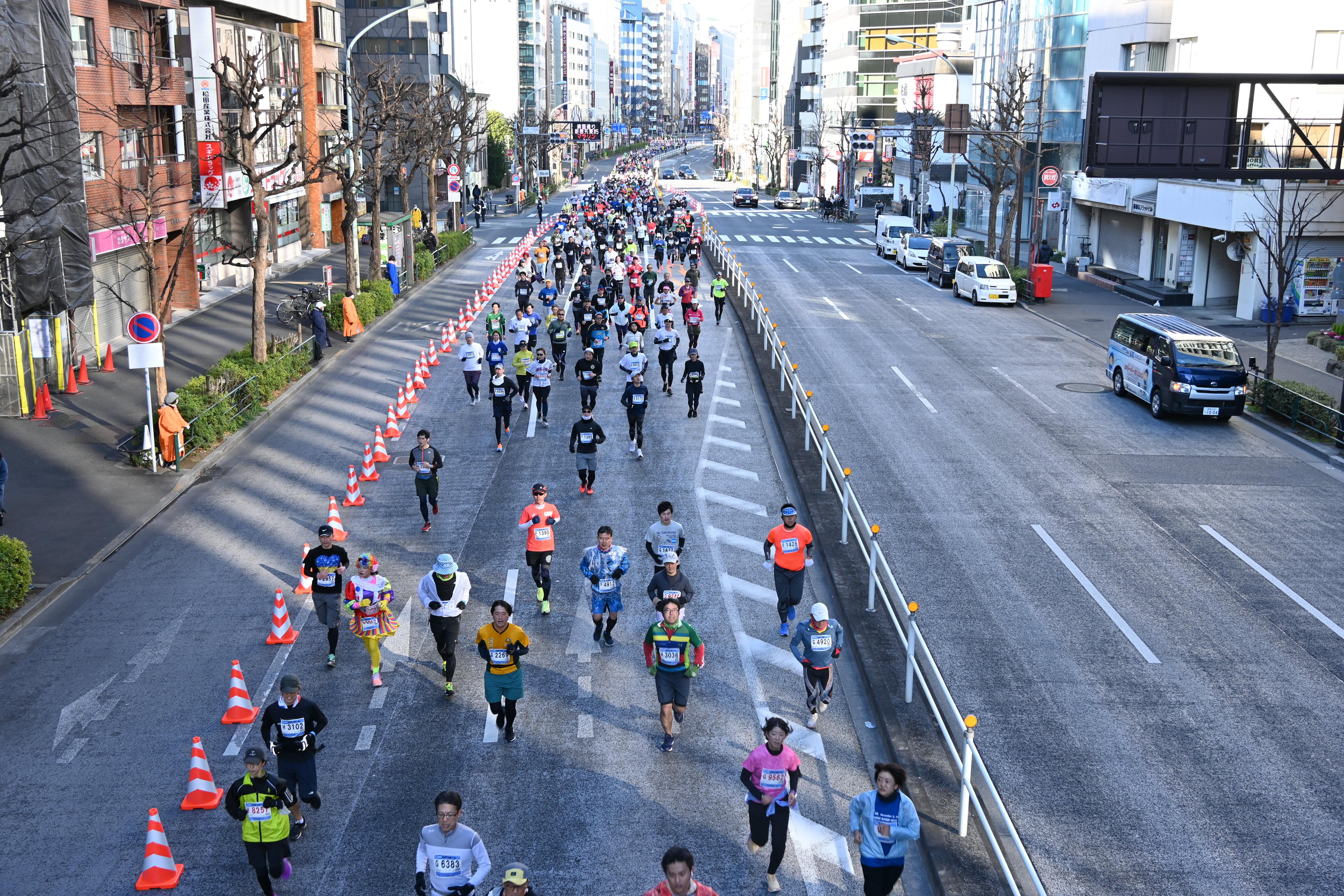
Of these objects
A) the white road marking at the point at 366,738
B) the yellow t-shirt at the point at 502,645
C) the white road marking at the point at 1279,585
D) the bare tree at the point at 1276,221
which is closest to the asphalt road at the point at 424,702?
the white road marking at the point at 366,738

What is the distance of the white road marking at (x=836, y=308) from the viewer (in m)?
41.1

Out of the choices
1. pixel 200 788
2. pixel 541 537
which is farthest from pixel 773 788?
pixel 541 537

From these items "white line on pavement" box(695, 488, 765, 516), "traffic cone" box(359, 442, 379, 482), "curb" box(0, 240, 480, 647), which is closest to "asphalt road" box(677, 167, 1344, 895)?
"white line on pavement" box(695, 488, 765, 516)

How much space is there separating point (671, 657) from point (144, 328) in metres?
14.0

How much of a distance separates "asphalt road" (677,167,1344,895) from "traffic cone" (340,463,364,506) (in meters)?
8.37

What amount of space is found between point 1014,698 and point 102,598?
11.8 m

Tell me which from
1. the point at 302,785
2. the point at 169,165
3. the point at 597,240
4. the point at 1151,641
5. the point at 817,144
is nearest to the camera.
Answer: the point at 302,785

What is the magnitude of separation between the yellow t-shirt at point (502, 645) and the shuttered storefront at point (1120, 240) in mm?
45407

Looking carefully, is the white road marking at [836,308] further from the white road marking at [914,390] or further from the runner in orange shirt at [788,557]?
the runner in orange shirt at [788,557]

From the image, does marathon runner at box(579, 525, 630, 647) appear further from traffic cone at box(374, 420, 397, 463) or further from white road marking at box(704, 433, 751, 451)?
traffic cone at box(374, 420, 397, 463)

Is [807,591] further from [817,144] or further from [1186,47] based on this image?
[817,144]

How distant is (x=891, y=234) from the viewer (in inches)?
2452

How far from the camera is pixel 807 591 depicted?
54.4ft

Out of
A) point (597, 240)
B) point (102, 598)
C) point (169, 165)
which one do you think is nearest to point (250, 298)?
point (169, 165)
